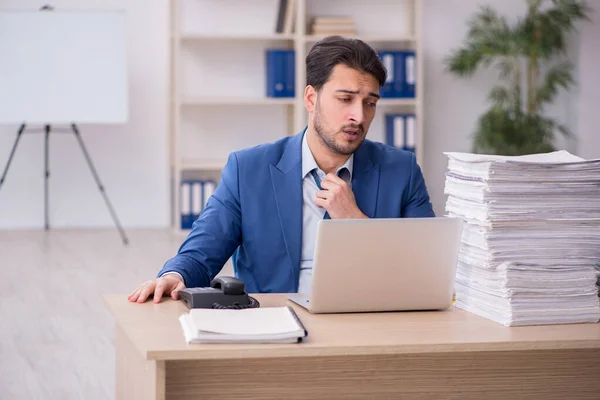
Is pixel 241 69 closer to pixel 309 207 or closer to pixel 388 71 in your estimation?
pixel 388 71

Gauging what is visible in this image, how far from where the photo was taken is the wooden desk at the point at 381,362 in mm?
1655

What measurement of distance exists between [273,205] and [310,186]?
14 cm

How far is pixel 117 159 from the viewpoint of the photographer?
7367mm

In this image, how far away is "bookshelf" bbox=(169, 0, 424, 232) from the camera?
726 cm

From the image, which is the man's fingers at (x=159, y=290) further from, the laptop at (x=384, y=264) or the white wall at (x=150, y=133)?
the white wall at (x=150, y=133)

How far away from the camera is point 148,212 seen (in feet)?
24.4

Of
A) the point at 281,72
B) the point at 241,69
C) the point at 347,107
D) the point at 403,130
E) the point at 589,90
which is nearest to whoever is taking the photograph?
the point at 347,107

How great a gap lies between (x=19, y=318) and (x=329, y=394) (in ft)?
9.75

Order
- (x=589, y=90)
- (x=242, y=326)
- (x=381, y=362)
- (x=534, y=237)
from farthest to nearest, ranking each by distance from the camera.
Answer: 1. (x=589, y=90)
2. (x=534, y=237)
3. (x=381, y=362)
4. (x=242, y=326)

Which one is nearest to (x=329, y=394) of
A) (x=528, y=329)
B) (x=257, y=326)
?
(x=257, y=326)

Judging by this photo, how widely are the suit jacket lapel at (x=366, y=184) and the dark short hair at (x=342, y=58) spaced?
0.23m

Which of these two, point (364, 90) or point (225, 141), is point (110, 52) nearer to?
point (225, 141)

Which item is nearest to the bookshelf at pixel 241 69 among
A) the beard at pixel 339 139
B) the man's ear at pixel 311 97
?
the man's ear at pixel 311 97

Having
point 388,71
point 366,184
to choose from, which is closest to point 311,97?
point 366,184
